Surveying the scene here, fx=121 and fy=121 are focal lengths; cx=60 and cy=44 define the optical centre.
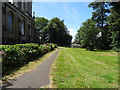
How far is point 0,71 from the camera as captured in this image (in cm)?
554

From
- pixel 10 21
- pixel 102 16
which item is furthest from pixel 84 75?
pixel 102 16

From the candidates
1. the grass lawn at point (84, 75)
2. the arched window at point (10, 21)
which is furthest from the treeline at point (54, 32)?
the grass lawn at point (84, 75)

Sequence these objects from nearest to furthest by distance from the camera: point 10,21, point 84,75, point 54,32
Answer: point 84,75
point 10,21
point 54,32

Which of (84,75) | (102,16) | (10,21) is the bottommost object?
(84,75)

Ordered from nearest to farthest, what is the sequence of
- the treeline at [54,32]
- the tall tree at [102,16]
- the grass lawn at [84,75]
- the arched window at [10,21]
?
the grass lawn at [84,75], the arched window at [10,21], the tall tree at [102,16], the treeline at [54,32]

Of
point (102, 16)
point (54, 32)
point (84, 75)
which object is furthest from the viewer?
point (54, 32)

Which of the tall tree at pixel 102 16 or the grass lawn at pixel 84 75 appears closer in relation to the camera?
the grass lawn at pixel 84 75

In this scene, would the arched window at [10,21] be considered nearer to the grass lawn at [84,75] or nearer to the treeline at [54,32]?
the grass lawn at [84,75]

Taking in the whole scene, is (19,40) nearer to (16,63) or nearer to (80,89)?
→ (16,63)

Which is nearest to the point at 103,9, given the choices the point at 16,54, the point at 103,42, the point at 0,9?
the point at 103,42

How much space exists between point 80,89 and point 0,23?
16.8 meters

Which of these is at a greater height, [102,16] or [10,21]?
[102,16]

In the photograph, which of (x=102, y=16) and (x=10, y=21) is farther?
(x=102, y=16)

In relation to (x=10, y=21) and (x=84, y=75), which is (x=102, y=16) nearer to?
(x=10, y=21)
